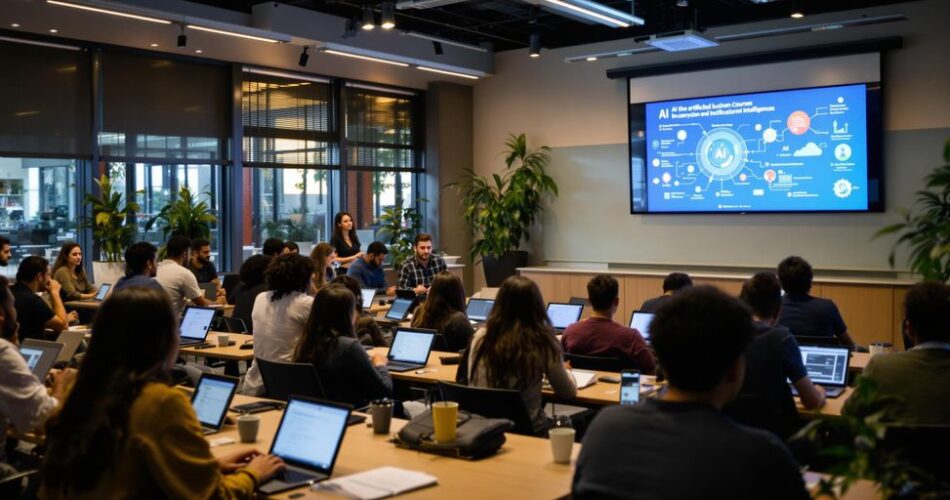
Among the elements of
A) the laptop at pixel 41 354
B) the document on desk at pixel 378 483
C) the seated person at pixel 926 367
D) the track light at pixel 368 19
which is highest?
the track light at pixel 368 19

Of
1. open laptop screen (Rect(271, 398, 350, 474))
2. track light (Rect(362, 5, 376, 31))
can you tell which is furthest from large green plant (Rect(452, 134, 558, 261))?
open laptop screen (Rect(271, 398, 350, 474))

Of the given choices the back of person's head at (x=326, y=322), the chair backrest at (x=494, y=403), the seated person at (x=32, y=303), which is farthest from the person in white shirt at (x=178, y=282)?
the chair backrest at (x=494, y=403)

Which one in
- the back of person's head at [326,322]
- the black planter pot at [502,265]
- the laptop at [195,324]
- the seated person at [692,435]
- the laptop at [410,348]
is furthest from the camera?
the black planter pot at [502,265]

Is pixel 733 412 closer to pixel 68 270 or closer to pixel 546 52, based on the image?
pixel 68 270

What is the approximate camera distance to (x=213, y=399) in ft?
12.0

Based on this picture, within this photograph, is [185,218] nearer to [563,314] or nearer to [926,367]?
[563,314]

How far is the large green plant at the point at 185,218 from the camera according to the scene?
10.0 meters

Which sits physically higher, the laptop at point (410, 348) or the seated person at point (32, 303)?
the seated person at point (32, 303)

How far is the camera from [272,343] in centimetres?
508

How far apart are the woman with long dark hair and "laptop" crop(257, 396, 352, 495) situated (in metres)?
1.10

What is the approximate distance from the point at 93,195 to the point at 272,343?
5.79m

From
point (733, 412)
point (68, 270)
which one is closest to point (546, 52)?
point (68, 270)

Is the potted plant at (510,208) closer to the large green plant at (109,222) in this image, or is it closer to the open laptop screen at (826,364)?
the large green plant at (109,222)

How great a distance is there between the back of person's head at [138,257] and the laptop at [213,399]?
3.25 metres
